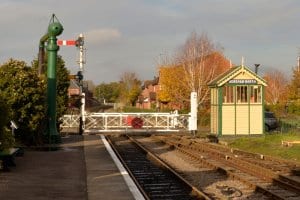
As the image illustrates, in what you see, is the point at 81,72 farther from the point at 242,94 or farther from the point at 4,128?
the point at 4,128

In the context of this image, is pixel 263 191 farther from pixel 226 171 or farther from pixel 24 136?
pixel 24 136

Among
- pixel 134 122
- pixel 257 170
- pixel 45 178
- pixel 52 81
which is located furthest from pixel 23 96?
pixel 134 122

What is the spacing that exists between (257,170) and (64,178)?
5.89m

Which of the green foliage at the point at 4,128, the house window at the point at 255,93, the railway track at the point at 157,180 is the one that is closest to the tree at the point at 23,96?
the railway track at the point at 157,180

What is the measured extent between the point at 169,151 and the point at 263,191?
11510mm

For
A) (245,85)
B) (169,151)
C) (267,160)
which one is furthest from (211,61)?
(267,160)

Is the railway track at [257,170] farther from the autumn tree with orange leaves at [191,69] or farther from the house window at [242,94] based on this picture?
the autumn tree with orange leaves at [191,69]

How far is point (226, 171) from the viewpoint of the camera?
50.2 ft

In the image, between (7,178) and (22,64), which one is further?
(22,64)

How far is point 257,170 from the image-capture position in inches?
608

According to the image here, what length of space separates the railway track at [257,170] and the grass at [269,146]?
1148 mm

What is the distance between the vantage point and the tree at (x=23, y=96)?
20.5m

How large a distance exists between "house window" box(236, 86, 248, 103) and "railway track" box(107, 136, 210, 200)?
31.9 ft

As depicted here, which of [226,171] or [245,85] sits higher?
[245,85]
